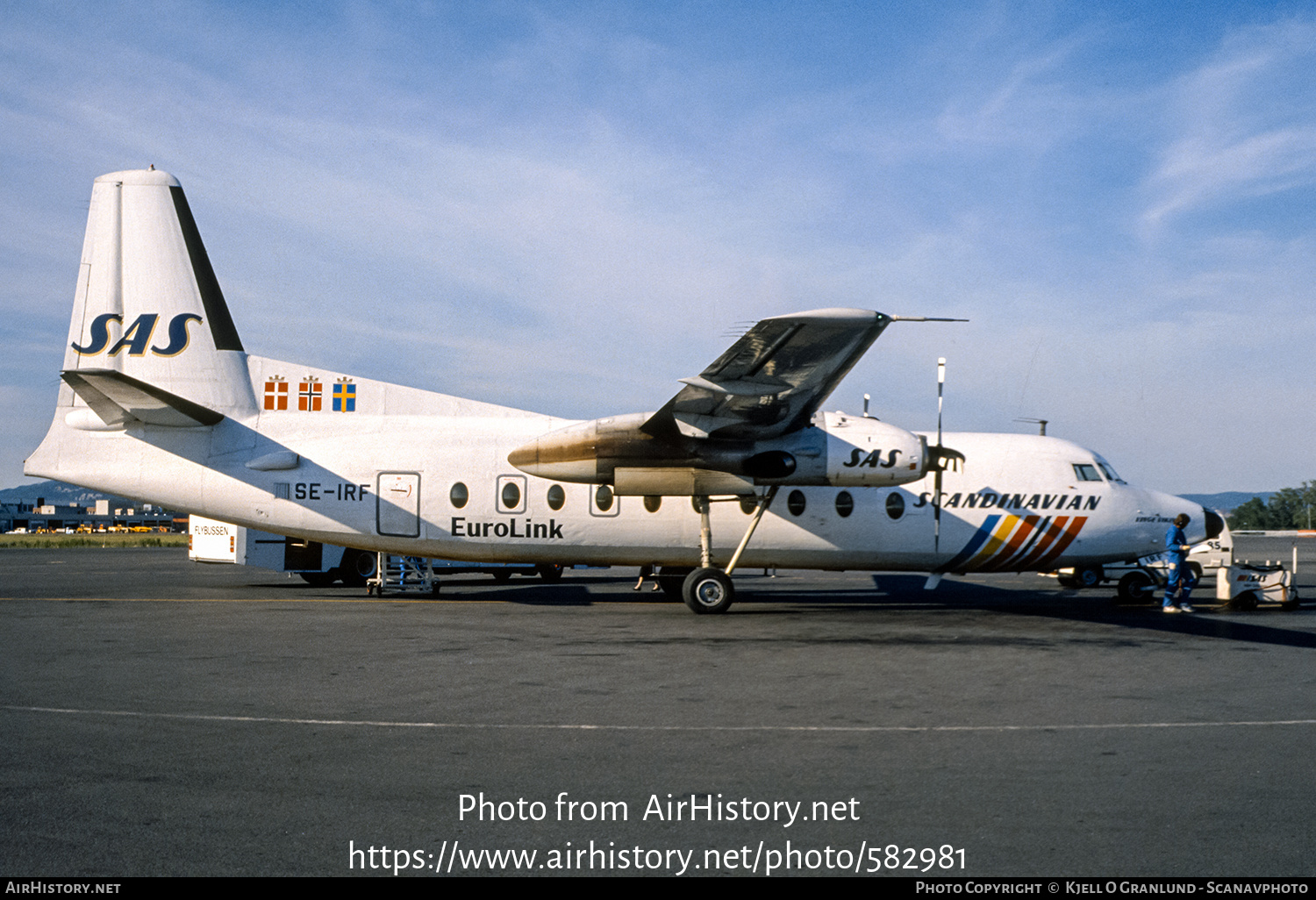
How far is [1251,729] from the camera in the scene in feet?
23.4

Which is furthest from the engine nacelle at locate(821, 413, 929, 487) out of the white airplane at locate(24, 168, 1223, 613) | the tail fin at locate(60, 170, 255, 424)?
the tail fin at locate(60, 170, 255, 424)

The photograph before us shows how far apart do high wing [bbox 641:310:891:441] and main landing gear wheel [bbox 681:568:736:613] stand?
239 centimetres

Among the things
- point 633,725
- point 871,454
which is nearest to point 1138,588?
point 871,454

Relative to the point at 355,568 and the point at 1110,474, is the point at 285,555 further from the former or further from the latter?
the point at 1110,474

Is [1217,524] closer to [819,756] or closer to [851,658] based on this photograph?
[851,658]

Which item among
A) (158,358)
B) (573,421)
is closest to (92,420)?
(158,358)

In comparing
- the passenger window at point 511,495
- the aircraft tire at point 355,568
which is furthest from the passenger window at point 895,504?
the aircraft tire at point 355,568

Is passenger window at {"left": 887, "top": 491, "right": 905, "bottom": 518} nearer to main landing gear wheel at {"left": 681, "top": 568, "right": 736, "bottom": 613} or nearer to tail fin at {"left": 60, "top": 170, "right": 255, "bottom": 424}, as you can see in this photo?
main landing gear wheel at {"left": 681, "top": 568, "right": 736, "bottom": 613}

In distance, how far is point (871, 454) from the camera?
1541 cm

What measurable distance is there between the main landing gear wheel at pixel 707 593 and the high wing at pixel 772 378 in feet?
7.84

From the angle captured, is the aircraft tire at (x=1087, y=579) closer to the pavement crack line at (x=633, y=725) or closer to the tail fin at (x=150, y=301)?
the pavement crack line at (x=633, y=725)

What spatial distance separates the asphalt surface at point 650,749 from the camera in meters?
4.48

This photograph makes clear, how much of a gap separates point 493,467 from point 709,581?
14.5 feet
